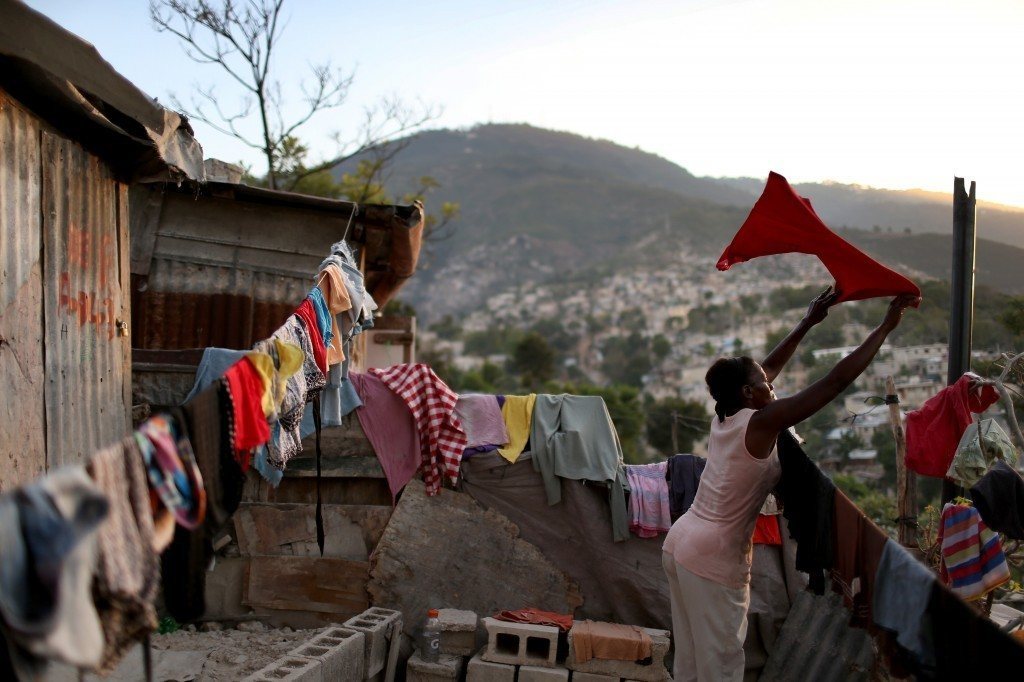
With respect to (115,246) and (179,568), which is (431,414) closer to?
(115,246)

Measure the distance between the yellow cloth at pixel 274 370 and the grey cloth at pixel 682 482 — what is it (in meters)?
4.33

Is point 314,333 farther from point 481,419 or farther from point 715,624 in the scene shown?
point 715,624

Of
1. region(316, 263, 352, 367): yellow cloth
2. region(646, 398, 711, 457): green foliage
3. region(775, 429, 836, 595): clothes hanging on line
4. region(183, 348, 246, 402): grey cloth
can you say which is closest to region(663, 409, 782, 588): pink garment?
region(775, 429, 836, 595): clothes hanging on line

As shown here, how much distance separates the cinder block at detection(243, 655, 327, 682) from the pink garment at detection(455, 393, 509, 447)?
8.59ft

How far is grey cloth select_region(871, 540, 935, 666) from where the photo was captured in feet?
9.14

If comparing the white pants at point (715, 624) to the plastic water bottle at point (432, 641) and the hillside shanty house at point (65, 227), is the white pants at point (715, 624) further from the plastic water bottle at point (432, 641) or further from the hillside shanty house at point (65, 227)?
the hillside shanty house at point (65, 227)

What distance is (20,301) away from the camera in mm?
4633

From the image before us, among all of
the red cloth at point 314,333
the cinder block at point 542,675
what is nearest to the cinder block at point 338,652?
the cinder block at point 542,675

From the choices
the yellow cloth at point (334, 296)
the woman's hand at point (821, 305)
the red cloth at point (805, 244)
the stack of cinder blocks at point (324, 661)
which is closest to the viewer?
the red cloth at point (805, 244)

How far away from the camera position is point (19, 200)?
459 cm

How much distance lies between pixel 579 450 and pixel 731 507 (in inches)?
155

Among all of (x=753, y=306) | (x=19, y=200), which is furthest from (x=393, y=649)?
(x=753, y=306)

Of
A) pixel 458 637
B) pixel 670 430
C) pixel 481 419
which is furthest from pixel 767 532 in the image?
pixel 670 430

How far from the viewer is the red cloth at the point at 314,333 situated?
5227 mm
